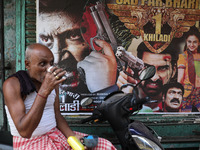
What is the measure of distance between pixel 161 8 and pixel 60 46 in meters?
1.58

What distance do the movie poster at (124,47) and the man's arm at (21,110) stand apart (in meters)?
1.49

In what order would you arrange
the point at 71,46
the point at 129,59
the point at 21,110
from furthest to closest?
the point at 129,59 < the point at 71,46 < the point at 21,110

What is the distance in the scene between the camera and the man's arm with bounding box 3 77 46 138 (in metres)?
1.35

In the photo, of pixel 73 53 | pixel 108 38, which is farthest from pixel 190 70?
pixel 73 53

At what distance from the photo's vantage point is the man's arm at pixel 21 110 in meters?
1.35

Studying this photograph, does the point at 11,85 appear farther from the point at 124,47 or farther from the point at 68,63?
the point at 124,47

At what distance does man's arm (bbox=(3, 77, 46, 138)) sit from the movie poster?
149 cm

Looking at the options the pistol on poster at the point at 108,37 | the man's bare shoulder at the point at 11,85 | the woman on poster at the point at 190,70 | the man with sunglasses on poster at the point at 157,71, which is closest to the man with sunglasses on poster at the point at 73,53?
the pistol on poster at the point at 108,37

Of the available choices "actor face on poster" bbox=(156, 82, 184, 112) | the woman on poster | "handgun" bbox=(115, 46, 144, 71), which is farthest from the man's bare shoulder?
the woman on poster

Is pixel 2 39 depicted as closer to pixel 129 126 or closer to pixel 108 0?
pixel 108 0

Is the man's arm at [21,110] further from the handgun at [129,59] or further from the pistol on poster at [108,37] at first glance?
the handgun at [129,59]

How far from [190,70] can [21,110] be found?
101 inches

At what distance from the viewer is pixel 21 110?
1.41m

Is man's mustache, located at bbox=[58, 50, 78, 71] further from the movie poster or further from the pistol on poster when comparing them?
the pistol on poster
